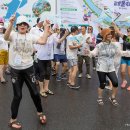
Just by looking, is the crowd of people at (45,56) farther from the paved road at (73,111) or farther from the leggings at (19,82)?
the paved road at (73,111)

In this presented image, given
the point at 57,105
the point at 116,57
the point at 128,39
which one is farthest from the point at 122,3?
the point at 57,105

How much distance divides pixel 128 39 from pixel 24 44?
3.96 metres

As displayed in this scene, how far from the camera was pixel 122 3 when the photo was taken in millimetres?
16656

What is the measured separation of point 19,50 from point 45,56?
2.29 metres

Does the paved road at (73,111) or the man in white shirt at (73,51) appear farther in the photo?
the man in white shirt at (73,51)

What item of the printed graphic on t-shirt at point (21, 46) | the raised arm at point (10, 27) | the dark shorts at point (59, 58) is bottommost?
the dark shorts at point (59, 58)

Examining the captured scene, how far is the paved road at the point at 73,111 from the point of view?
6.49 metres

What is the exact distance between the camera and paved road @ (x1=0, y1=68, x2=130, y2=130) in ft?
21.3

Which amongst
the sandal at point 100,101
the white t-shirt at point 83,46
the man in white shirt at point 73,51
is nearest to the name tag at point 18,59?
the sandal at point 100,101

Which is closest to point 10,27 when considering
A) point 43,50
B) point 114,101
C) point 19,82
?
point 19,82

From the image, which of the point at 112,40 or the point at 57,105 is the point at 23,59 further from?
the point at 112,40

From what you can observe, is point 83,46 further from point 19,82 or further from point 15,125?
point 15,125

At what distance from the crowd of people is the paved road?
0.22 metres

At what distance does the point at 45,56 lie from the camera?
8.45 meters
